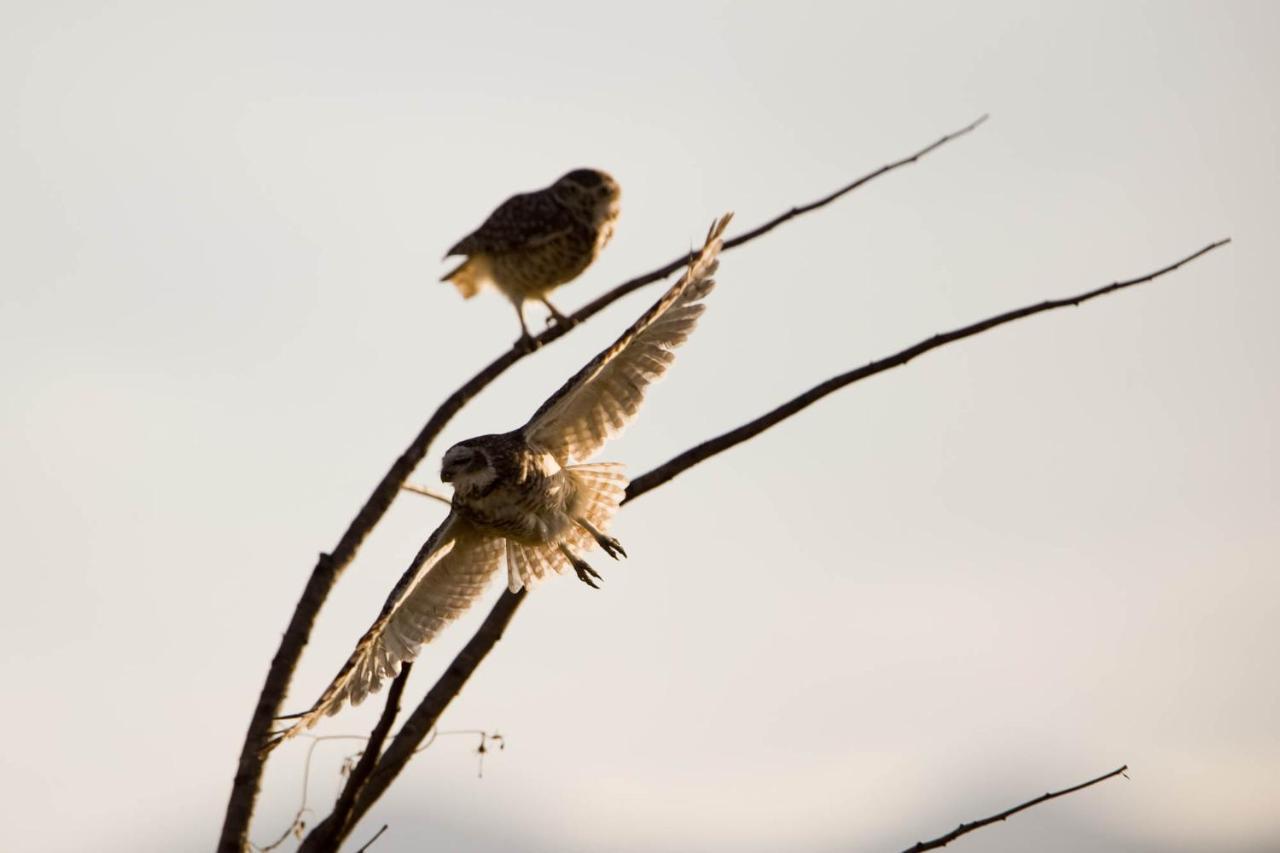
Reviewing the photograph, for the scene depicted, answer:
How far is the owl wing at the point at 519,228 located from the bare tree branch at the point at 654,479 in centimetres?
486

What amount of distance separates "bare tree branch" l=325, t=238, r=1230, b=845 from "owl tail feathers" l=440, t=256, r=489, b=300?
510cm

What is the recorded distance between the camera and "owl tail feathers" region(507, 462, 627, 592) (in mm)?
10109

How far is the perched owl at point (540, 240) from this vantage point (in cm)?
1293

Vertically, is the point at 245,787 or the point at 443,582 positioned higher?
the point at 443,582

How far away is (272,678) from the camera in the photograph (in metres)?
7.62

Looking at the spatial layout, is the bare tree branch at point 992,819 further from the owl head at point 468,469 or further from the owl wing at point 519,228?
the owl wing at point 519,228

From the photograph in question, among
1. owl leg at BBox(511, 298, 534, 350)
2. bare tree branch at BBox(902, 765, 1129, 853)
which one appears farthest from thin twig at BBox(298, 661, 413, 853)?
owl leg at BBox(511, 298, 534, 350)

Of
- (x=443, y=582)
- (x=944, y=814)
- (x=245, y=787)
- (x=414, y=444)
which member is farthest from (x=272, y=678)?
(x=944, y=814)

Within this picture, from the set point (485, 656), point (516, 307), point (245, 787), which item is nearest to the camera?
point (245, 787)

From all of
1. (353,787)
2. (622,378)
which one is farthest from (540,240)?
(353,787)

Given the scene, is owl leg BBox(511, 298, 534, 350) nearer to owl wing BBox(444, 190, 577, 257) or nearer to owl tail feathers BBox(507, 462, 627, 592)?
owl wing BBox(444, 190, 577, 257)

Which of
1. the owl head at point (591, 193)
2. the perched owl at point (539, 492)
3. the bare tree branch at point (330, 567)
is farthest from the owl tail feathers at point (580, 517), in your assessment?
the owl head at point (591, 193)

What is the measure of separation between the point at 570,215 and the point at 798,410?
5.66 m

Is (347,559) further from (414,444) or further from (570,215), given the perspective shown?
(570,215)
